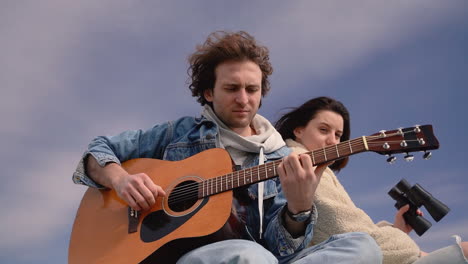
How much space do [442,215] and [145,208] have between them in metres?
2.03

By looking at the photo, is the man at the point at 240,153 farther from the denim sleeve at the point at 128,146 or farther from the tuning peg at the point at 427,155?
the tuning peg at the point at 427,155

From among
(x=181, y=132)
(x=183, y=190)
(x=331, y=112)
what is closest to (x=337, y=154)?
(x=183, y=190)

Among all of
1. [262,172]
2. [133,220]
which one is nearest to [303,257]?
[262,172]

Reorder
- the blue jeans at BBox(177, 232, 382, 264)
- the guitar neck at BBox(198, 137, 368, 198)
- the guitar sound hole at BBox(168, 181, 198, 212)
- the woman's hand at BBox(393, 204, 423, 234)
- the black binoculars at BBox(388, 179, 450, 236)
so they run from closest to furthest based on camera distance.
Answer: the blue jeans at BBox(177, 232, 382, 264) < the guitar neck at BBox(198, 137, 368, 198) < the guitar sound hole at BBox(168, 181, 198, 212) < the black binoculars at BBox(388, 179, 450, 236) < the woman's hand at BBox(393, 204, 423, 234)

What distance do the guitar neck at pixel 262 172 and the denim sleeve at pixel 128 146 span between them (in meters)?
0.54

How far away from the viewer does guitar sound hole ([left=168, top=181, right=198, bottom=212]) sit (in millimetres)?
2520

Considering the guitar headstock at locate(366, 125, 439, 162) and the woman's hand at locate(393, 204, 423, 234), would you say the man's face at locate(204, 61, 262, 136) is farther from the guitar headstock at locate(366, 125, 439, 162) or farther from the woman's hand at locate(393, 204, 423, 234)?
the woman's hand at locate(393, 204, 423, 234)

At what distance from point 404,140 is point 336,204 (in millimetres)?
720

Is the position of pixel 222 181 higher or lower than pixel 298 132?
lower

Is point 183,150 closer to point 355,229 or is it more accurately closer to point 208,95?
point 208,95

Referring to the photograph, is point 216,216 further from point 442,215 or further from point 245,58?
point 442,215

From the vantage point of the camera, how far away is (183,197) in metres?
2.53

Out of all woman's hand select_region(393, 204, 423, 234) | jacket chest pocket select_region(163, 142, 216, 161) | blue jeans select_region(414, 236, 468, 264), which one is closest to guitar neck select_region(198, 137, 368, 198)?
jacket chest pocket select_region(163, 142, 216, 161)

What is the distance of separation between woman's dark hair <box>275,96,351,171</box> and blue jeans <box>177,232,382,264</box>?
161cm
